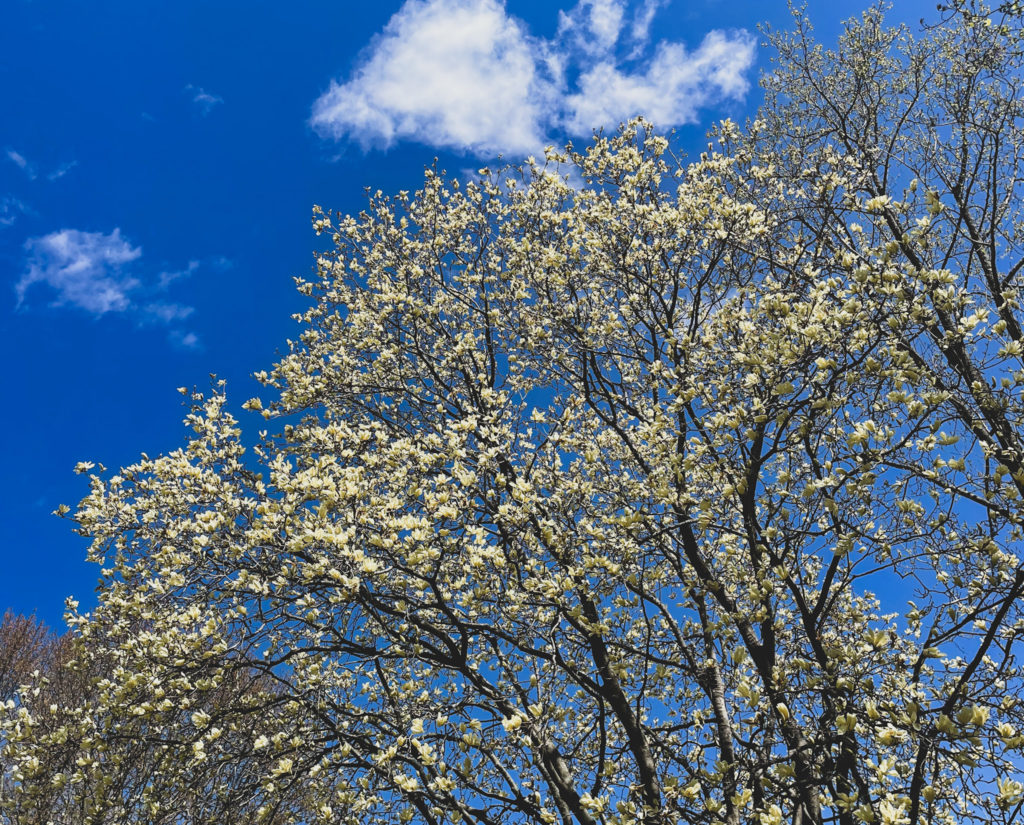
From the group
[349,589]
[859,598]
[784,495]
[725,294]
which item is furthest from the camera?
[859,598]

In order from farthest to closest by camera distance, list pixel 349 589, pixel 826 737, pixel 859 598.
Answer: pixel 859 598, pixel 349 589, pixel 826 737

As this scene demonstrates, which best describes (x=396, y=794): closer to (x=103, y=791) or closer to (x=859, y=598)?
(x=103, y=791)

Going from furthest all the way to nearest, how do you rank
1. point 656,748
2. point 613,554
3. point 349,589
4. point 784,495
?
1. point 656,748
2. point 613,554
3. point 784,495
4. point 349,589

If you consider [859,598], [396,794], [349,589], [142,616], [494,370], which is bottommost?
[396,794]

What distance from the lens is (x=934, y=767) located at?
4105 millimetres

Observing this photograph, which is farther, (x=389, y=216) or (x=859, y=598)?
(x=389, y=216)

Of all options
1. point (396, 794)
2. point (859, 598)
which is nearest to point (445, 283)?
point (396, 794)

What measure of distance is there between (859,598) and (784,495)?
13.5ft

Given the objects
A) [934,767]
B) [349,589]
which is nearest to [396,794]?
[349,589]

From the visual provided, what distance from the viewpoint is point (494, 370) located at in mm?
9086

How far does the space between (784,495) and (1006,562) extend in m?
1.96

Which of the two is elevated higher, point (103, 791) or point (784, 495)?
point (784, 495)

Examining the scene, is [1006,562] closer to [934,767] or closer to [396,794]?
[934,767]

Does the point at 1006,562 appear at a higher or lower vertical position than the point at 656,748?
higher
